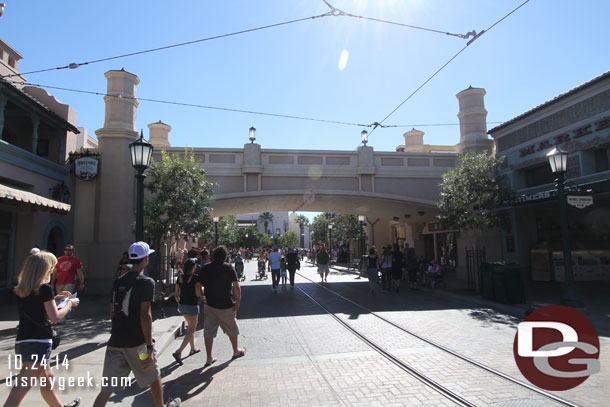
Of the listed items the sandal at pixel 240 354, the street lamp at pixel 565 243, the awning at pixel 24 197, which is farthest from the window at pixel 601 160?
the awning at pixel 24 197

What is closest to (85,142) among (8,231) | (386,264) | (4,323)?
(8,231)

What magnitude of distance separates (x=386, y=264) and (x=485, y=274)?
343cm

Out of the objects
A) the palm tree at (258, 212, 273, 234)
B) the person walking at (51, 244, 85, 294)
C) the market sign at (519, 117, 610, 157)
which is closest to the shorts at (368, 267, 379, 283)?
the market sign at (519, 117, 610, 157)

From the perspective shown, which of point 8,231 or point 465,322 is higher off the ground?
point 8,231

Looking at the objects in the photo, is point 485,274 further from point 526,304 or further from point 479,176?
point 479,176

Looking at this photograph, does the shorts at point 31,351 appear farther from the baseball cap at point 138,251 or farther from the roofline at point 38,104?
the roofline at point 38,104

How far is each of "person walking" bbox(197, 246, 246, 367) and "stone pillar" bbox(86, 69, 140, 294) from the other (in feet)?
→ 33.6

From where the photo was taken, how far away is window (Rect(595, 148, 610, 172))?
41.1ft

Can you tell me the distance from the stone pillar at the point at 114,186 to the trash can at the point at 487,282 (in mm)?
12584

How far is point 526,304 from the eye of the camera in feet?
34.7

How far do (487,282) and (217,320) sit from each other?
8878 millimetres

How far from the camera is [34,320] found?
3729 millimetres

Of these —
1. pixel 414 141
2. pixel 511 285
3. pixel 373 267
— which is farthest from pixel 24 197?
pixel 414 141

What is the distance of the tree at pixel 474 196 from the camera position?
13500 mm
